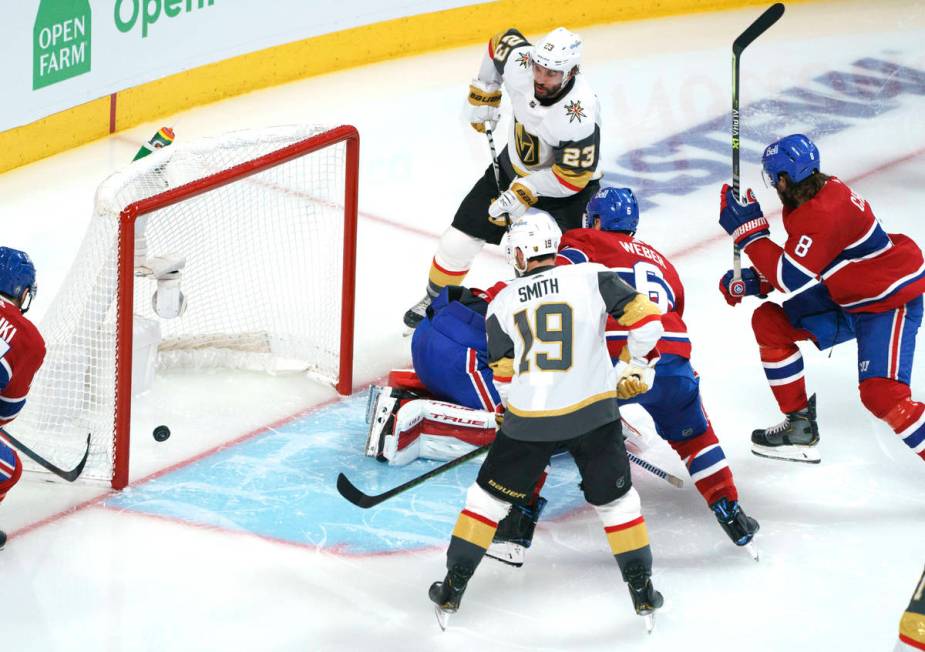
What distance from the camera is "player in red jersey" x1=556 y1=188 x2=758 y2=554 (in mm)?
4145

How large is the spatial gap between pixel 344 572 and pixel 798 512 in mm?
1301

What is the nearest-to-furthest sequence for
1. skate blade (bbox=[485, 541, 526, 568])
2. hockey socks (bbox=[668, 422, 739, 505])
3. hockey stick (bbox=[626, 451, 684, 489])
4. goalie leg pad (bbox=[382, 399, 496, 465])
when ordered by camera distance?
skate blade (bbox=[485, 541, 526, 568]) < hockey socks (bbox=[668, 422, 739, 505]) < hockey stick (bbox=[626, 451, 684, 489]) < goalie leg pad (bbox=[382, 399, 496, 465])

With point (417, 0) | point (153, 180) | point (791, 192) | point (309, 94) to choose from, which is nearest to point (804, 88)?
point (417, 0)

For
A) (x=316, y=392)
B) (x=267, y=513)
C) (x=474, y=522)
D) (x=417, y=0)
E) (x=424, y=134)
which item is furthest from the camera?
(x=417, y=0)

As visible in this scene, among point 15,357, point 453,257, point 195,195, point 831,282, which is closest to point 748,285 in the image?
point 831,282

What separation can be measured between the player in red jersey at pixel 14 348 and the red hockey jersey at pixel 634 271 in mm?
1374

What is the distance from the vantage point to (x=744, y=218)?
460 cm

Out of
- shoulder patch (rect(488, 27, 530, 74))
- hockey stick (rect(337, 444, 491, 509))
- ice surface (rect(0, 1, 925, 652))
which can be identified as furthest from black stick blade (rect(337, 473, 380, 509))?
shoulder patch (rect(488, 27, 530, 74))

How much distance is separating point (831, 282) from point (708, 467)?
0.69m

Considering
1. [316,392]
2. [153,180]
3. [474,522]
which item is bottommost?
[316,392]

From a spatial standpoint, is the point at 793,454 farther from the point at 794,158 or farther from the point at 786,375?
the point at 794,158

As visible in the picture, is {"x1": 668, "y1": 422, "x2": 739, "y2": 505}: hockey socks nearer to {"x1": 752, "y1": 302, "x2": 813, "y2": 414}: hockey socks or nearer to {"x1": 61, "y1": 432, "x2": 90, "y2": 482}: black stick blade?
{"x1": 752, "y1": 302, "x2": 813, "y2": 414}: hockey socks

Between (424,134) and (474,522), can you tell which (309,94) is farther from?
(474,522)

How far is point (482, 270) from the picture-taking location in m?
5.90
